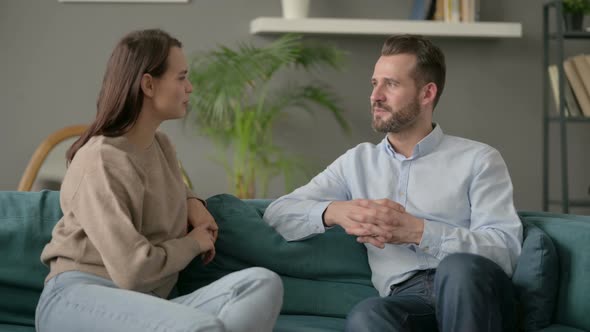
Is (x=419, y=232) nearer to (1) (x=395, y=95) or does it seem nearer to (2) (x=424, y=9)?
(1) (x=395, y=95)

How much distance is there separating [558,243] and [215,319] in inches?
38.0

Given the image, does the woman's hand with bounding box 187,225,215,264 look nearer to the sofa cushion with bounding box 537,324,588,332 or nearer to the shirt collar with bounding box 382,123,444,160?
the shirt collar with bounding box 382,123,444,160

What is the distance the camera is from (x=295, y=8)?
172 inches

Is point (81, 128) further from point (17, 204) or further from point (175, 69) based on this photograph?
point (175, 69)

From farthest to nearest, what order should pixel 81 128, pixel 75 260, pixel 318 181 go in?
pixel 81 128 < pixel 318 181 < pixel 75 260

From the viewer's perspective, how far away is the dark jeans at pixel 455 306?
6.47ft

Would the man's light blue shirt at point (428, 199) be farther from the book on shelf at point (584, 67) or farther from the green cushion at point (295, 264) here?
the book on shelf at point (584, 67)

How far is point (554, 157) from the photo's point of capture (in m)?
4.78

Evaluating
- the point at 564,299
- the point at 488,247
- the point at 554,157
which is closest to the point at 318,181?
the point at 488,247

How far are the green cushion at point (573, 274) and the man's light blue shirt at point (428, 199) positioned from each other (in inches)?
4.5

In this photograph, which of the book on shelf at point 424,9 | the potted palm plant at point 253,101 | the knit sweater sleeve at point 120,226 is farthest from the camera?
the book on shelf at point 424,9

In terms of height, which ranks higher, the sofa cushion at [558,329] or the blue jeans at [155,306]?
the blue jeans at [155,306]

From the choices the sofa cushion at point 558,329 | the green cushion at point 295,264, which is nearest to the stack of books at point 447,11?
the green cushion at point 295,264

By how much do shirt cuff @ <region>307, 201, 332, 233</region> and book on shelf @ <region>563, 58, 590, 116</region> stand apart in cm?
244
